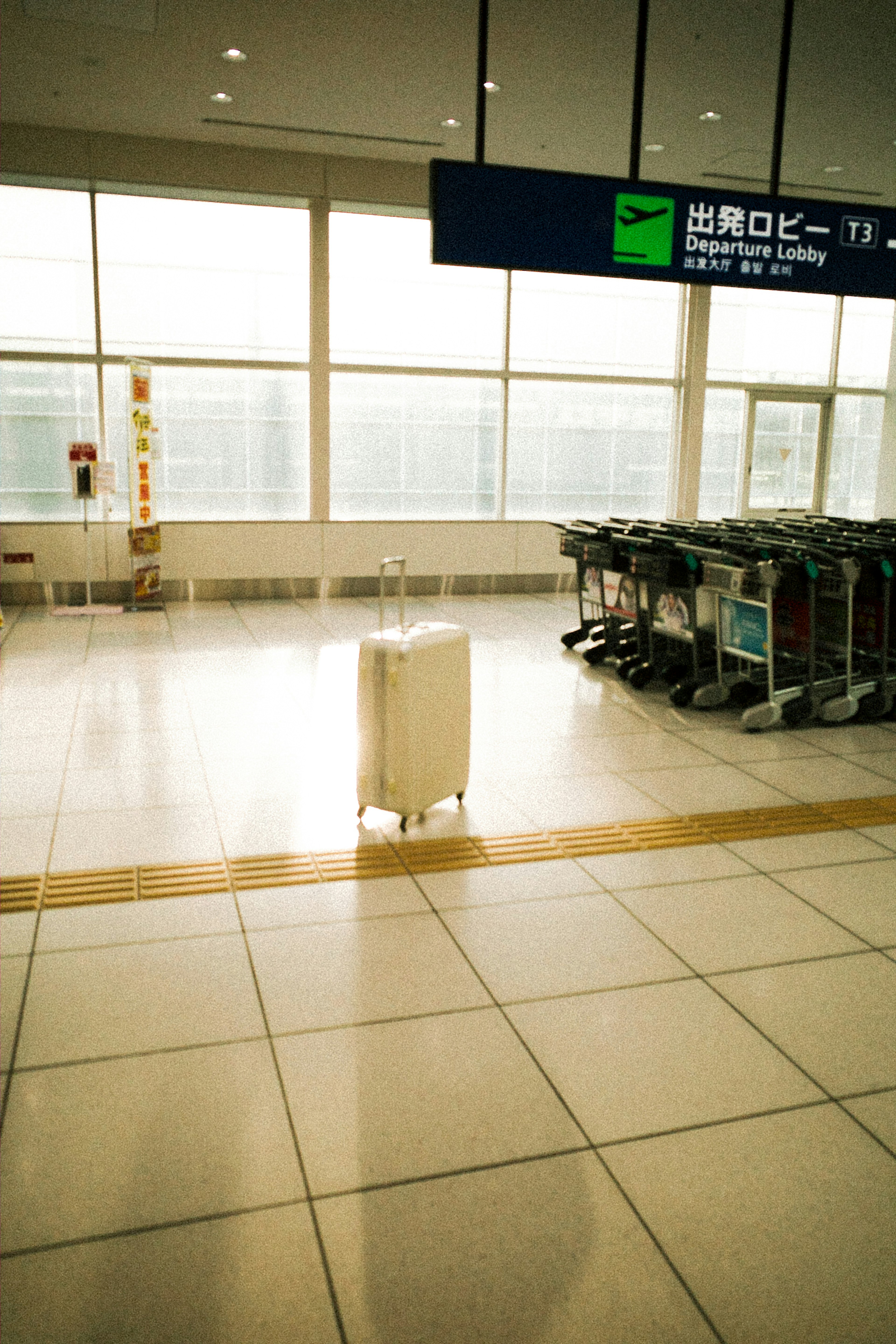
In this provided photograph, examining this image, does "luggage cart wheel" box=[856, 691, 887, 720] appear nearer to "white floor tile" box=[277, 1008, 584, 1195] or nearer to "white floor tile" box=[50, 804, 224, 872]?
"white floor tile" box=[50, 804, 224, 872]

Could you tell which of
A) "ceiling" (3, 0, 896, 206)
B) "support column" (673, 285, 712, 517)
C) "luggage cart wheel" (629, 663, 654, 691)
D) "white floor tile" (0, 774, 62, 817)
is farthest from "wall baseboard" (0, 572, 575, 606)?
"white floor tile" (0, 774, 62, 817)

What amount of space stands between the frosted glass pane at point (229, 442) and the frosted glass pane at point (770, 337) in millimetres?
4482

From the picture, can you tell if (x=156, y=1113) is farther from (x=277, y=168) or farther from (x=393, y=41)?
(x=277, y=168)

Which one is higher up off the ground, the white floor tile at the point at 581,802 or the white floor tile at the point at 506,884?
the white floor tile at the point at 581,802

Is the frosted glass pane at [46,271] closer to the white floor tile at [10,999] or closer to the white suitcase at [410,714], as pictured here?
the white suitcase at [410,714]

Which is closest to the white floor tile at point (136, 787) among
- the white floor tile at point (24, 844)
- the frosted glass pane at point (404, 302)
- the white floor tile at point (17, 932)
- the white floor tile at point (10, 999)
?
the white floor tile at point (24, 844)

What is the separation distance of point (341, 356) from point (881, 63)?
5014 mm

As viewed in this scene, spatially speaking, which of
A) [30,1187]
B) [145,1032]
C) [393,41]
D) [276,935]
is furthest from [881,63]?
[30,1187]

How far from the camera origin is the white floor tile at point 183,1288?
1.66 meters

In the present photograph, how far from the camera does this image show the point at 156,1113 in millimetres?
2189

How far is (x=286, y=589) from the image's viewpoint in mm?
9719

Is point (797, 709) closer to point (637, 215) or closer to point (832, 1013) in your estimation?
point (637, 215)

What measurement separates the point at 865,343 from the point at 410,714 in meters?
9.84

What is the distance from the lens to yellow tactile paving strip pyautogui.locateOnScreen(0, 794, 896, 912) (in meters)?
3.29
